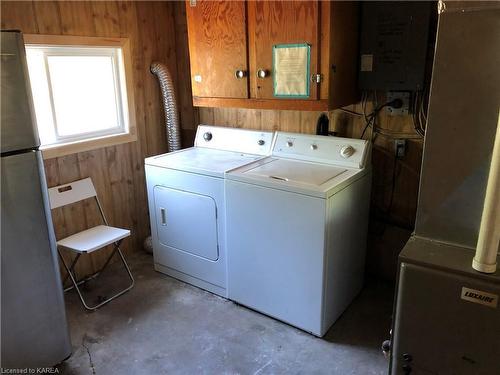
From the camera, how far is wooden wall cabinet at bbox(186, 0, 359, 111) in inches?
87.9

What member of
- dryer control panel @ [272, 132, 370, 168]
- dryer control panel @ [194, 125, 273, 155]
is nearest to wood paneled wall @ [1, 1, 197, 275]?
dryer control panel @ [194, 125, 273, 155]

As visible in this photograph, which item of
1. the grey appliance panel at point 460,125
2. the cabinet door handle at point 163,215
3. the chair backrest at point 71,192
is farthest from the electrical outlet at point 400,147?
the chair backrest at point 71,192

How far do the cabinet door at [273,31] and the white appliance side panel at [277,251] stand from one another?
0.65 meters

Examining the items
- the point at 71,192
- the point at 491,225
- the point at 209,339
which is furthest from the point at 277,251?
the point at 71,192

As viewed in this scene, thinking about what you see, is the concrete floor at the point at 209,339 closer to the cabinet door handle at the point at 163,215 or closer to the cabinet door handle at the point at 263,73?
the cabinet door handle at the point at 163,215

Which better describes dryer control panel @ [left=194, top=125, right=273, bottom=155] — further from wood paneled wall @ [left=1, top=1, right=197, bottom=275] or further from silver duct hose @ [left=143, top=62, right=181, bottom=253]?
wood paneled wall @ [left=1, top=1, right=197, bottom=275]

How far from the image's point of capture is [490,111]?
4.33 feet

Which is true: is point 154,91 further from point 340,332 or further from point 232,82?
point 340,332

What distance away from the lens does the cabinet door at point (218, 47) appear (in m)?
2.52

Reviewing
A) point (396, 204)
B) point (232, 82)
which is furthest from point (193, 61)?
point (396, 204)

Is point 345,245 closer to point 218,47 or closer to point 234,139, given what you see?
point 234,139

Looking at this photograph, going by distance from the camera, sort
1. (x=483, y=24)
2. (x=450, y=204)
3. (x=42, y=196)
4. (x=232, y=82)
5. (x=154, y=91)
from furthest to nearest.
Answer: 1. (x=154, y=91)
2. (x=232, y=82)
3. (x=42, y=196)
4. (x=450, y=204)
5. (x=483, y=24)

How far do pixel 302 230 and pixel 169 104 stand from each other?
1686 mm

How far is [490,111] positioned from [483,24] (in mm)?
276
